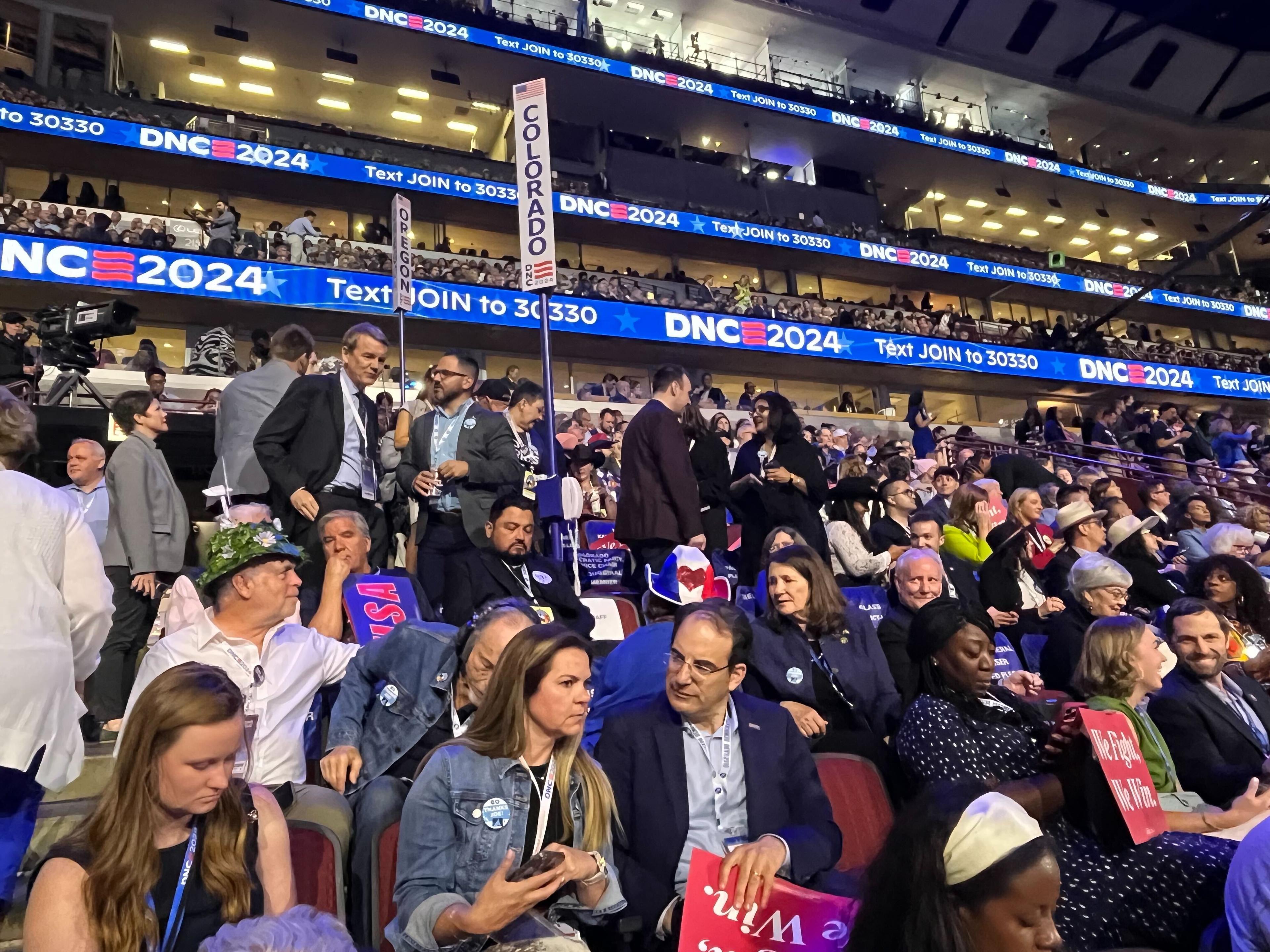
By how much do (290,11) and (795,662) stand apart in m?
21.3

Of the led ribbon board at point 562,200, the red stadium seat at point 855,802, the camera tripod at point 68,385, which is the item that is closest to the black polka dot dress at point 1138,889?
the red stadium seat at point 855,802

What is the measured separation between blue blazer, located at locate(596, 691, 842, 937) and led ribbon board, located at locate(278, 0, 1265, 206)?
21.3 metres

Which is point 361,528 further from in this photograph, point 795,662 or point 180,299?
point 180,299

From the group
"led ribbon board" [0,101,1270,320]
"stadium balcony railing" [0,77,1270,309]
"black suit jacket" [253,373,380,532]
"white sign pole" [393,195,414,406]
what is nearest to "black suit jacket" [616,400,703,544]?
"black suit jacket" [253,373,380,532]

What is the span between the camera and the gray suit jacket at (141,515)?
4.66m

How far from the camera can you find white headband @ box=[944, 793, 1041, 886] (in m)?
1.54

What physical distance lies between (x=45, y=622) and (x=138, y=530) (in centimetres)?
257

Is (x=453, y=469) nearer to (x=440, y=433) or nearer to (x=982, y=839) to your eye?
(x=440, y=433)

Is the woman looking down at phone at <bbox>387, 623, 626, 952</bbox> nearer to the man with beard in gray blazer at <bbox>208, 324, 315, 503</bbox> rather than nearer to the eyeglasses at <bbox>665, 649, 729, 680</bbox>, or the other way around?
the eyeglasses at <bbox>665, 649, 729, 680</bbox>

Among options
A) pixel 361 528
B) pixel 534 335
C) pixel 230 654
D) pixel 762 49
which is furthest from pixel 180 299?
pixel 762 49

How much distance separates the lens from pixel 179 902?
1.79 meters

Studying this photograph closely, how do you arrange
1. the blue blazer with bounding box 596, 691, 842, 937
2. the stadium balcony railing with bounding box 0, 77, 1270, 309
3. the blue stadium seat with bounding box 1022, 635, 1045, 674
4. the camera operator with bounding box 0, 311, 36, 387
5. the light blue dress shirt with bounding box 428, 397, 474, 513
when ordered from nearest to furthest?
the blue blazer with bounding box 596, 691, 842, 937, the light blue dress shirt with bounding box 428, 397, 474, 513, the blue stadium seat with bounding box 1022, 635, 1045, 674, the camera operator with bounding box 0, 311, 36, 387, the stadium balcony railing with bounding box 0, 77, 1270, 309

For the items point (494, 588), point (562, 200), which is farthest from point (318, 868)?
point (562, 200)

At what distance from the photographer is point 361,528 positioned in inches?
163
